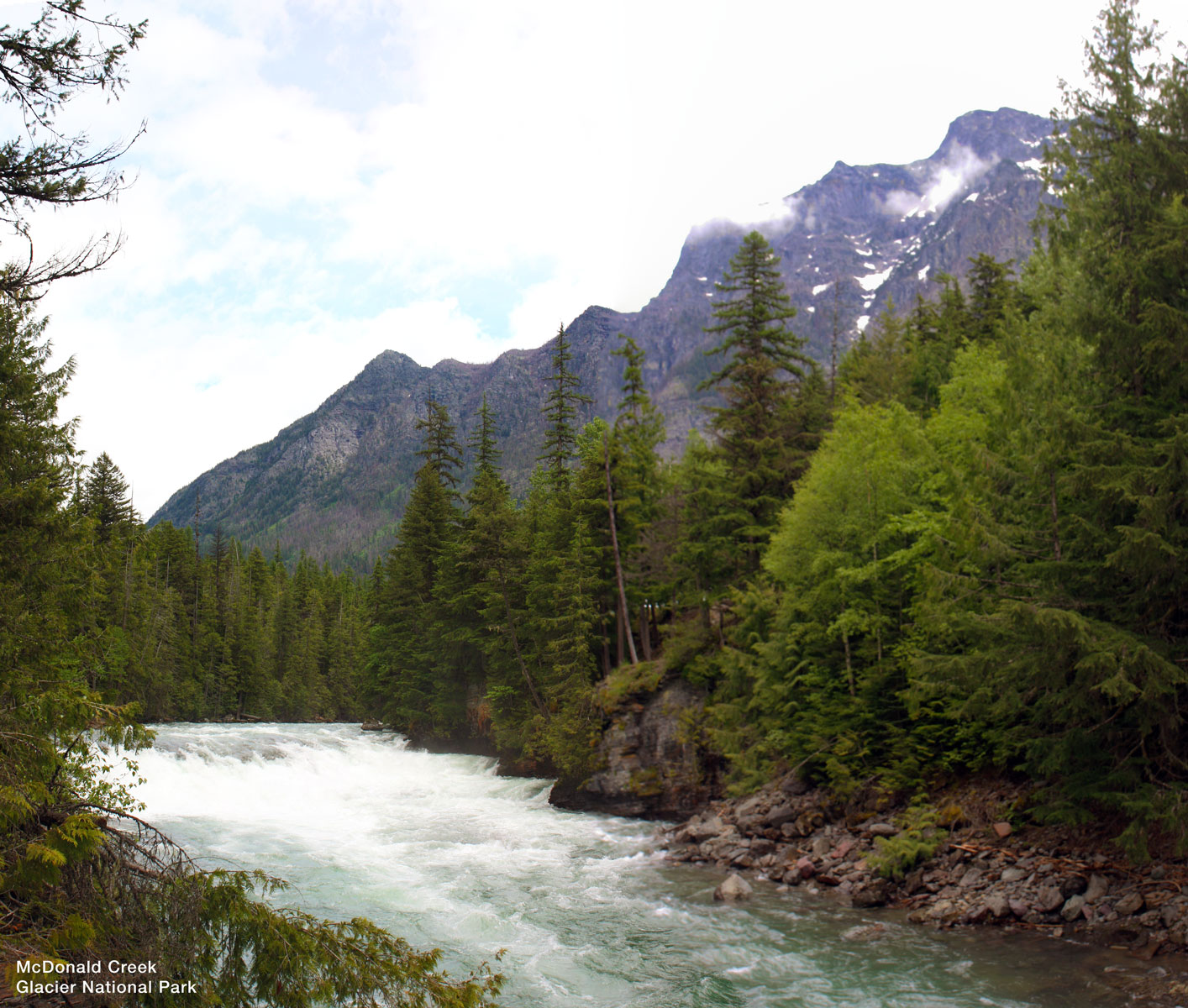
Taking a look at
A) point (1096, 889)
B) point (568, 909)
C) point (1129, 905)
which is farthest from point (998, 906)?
point (568, 909)

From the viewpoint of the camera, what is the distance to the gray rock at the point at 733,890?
15469 mm

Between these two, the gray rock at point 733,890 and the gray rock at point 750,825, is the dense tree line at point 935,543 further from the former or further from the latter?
the gray rock at point 733,890

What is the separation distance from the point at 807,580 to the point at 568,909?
10.3 metres

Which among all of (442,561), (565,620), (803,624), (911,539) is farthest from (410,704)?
(911,539)

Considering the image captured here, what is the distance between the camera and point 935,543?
16.5 meters

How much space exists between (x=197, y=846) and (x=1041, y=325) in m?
23.2

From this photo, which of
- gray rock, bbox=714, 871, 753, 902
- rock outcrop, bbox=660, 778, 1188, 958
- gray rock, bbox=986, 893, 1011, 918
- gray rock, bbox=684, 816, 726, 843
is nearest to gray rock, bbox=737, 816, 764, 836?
rock outcrop, bbox=660, 778, 1188, 958

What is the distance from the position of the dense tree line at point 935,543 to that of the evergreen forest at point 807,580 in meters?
0.09

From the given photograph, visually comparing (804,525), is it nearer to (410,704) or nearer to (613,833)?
(613,833)

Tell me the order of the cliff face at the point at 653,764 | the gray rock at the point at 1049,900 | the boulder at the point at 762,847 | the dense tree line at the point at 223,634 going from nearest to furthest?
1. the gray rock at the point at 1049,900
2. the boulder at the point at 762,847
3. the cliff face at the point at 653,764
4. the dense tree line at the point at 223,634

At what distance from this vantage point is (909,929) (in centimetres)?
1318

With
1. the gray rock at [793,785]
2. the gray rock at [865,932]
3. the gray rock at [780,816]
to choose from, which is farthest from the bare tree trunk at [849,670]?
the gray rock at [865,932]

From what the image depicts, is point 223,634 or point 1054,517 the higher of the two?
point 1054,517

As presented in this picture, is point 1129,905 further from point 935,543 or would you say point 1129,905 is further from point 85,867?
point 85,867
